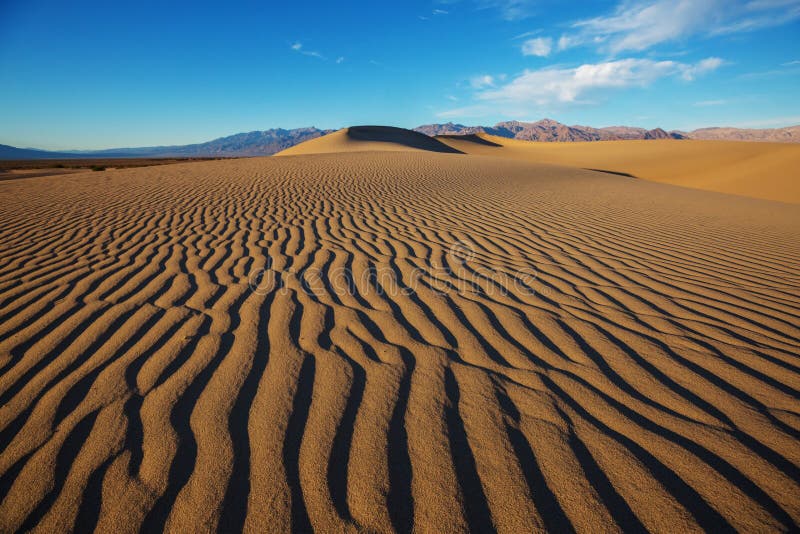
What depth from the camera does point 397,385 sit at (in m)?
1.96

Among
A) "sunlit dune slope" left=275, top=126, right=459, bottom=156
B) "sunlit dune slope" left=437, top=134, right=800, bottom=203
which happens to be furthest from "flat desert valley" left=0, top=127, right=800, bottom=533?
"sunlit dune slope" left=275, top=126, right=459, bottom=156

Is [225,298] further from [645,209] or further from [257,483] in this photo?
[645,209]

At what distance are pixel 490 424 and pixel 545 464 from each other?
0.93ft

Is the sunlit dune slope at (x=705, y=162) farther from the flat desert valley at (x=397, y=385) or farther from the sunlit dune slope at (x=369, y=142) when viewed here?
the flat desert valley at (x=397, y=385)

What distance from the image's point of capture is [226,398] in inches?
73.2

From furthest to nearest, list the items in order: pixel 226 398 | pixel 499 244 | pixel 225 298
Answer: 1. pixel 499 244
2. pixel 225 298
3. pixel 226 398

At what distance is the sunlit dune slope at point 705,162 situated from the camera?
14072mm

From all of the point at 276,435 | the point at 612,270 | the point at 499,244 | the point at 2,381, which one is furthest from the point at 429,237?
the point at 2,381

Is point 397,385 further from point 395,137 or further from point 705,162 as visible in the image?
point 395,137

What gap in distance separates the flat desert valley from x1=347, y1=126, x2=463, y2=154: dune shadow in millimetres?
42580

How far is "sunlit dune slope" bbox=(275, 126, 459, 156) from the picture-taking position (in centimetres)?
4084

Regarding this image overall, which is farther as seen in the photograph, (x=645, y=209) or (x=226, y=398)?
(x=645, y=209)

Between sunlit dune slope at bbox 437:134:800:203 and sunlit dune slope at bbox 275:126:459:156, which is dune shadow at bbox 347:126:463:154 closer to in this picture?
sunlit dune slope at bbox 275:126:459:156

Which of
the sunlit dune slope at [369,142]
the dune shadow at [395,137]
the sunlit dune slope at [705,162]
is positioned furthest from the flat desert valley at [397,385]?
the dune shadow at [395,137]
